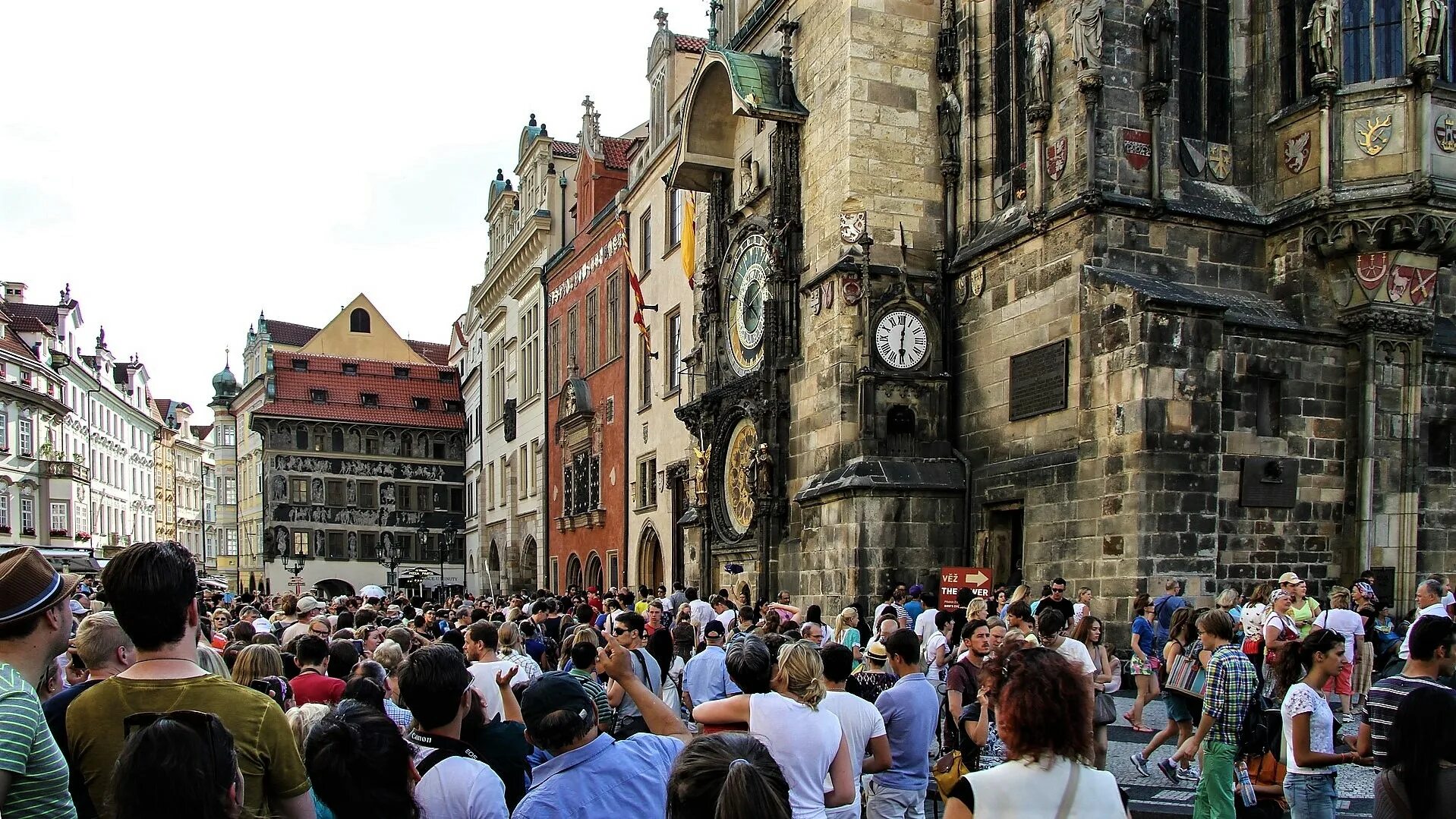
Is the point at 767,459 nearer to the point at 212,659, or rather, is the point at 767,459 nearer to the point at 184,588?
the point at 212,659

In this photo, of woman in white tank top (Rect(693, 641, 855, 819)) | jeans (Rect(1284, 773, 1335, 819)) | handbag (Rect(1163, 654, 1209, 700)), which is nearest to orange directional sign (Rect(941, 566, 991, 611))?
handbag (Rect(1163, 654, 1209, 700))

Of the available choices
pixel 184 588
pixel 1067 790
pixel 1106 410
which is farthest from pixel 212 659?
pixel 1106 410

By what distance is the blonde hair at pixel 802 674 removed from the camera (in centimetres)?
566

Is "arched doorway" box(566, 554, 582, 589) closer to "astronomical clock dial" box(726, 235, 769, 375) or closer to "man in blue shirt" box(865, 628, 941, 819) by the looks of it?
"astronomical clock dial" box(726, 235, 769, 375)

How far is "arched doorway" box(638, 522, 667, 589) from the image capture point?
108 ft

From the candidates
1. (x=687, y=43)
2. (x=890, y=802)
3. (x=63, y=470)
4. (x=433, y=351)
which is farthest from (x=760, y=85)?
(x=433, y=351)

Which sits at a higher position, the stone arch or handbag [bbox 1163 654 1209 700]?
handbag [bbox 1163 654 1209 700]

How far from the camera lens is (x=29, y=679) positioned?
12.6 feet

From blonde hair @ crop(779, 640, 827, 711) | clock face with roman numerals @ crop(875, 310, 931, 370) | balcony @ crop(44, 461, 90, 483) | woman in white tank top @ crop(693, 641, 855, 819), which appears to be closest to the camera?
woman in white tank top @ crop(693, 641, 855, 819)

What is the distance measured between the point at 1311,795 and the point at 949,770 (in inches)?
72.0

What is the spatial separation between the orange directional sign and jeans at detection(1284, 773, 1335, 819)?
382 inches

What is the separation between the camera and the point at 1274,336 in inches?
654

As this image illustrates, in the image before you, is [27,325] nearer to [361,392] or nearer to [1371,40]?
[361,392]

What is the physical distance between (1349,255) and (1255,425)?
2.38 m
